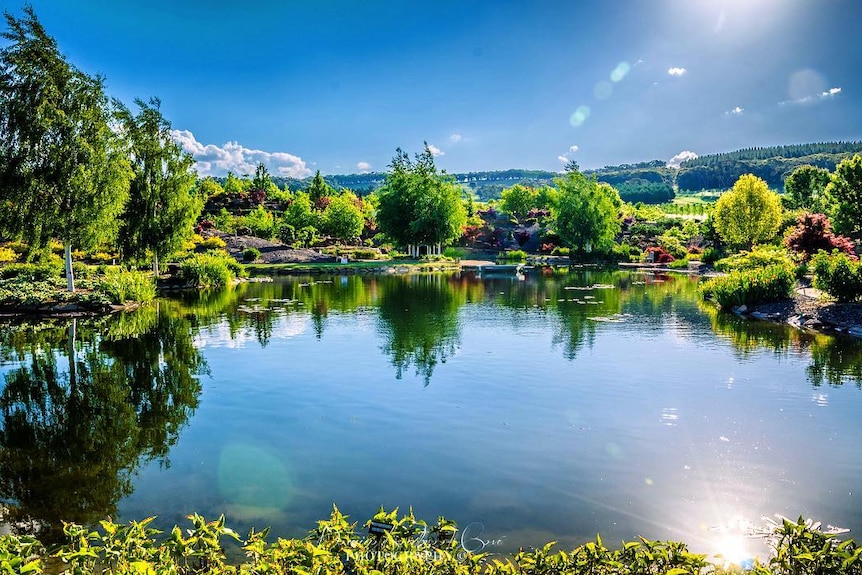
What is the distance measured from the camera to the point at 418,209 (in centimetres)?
6278

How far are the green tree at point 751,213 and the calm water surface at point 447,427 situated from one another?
39389mm

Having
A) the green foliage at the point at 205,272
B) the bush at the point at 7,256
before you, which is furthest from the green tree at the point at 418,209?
the bush at the point at 7,256

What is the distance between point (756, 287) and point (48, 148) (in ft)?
110

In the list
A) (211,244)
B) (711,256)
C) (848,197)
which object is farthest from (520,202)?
(848,197)

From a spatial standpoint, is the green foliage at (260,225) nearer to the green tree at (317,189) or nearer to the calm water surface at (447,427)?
the green tree at (317,189)

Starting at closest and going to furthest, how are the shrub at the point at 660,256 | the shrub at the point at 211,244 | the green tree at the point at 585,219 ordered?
1. the shrub at the point at 211,244
2. the shrub at the point at 660,256
3. the green tree at the point at 585,219

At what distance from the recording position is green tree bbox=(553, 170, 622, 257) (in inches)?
2721

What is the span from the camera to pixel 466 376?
14977 mm

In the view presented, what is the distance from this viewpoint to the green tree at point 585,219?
69125mm

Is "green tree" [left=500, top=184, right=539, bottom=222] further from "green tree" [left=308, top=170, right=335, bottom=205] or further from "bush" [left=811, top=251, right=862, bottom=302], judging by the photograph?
"bush" [left=811, top=251, right=862, bottom=302]

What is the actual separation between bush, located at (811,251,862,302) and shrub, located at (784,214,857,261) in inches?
495

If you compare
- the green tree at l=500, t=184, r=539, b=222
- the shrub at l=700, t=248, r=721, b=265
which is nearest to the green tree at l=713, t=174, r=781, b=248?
the shrub at l=700, t=248, r=721, b=265

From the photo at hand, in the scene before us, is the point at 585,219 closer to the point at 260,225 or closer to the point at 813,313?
the point at 260,225

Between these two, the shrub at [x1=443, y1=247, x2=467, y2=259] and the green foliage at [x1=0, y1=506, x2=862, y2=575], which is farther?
the shrub at [x1=443, y1=247, x2=467, y2=259]
